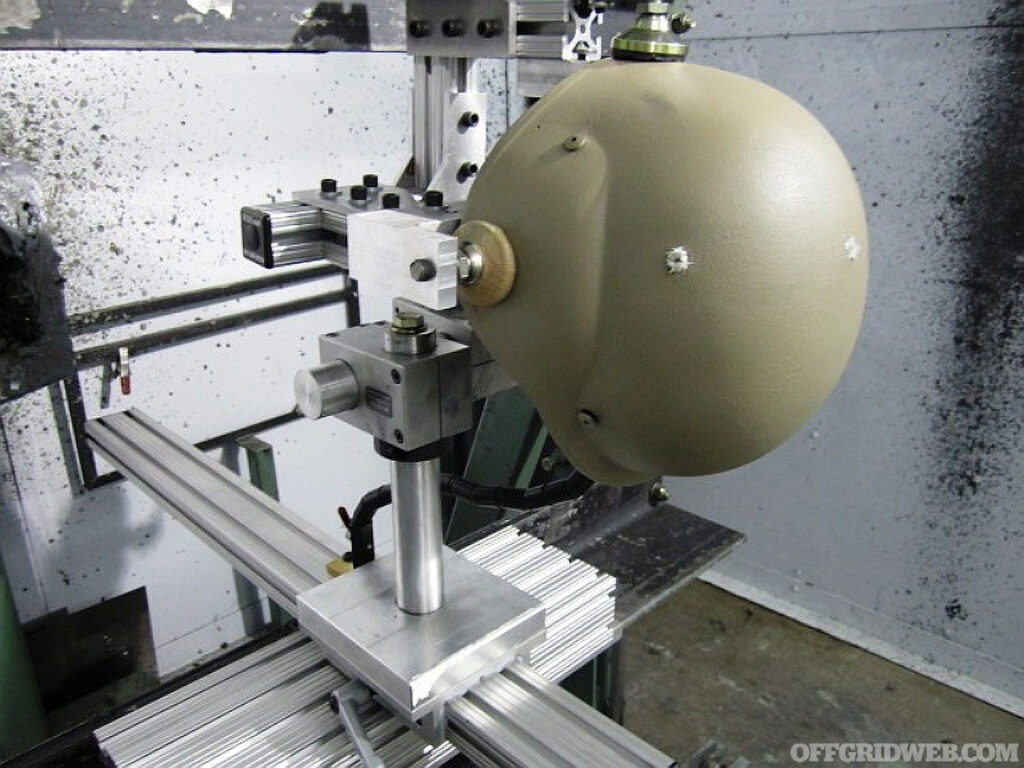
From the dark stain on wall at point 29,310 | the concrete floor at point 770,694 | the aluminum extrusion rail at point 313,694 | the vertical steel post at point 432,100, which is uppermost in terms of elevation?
the vertical steel post at point 432,100

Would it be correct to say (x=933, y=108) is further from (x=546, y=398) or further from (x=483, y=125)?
(x=546, y=398)

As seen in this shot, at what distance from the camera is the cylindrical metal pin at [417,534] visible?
2.29 feet

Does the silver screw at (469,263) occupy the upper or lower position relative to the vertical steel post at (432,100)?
lower

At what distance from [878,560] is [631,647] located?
25.5 inches

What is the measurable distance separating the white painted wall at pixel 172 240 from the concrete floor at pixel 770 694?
94cm

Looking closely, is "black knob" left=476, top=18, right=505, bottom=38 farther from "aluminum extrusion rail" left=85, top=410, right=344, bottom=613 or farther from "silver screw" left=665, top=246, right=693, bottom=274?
"aluminum extrusion rail" left=85, top=410, right=344, bottom=613

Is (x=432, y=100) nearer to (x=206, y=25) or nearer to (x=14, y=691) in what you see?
(x=206, y=25)

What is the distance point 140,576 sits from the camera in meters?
1.59

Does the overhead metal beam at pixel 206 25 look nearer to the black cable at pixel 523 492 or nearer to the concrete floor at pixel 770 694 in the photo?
the black cable at pixel 523 492

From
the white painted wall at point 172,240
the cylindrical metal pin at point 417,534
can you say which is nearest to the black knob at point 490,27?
the cylindrical metal pin at point 417,534

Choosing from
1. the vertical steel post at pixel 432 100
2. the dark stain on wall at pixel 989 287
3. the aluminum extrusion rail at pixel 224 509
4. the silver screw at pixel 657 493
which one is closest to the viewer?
the vertical steel post at pixel 432 100

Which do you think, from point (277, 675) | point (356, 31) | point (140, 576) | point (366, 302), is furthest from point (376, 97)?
point (277, 675)

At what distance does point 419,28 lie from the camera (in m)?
0.73

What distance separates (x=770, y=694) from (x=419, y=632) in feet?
4.91
